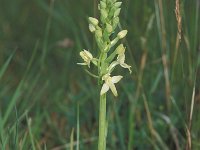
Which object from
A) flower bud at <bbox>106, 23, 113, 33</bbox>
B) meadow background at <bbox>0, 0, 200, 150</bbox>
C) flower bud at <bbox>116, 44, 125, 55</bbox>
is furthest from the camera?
meadow background at <bbox>0, 0, 200, 150</bbox>

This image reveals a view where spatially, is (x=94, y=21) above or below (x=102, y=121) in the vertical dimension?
above

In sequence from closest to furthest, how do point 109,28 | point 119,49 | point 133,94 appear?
point 109,28, point 119,49, point 133,94

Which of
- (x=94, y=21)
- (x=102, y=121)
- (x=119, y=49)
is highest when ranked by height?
(x=94, y=21)

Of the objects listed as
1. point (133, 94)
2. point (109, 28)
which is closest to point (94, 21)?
point (109, 28)

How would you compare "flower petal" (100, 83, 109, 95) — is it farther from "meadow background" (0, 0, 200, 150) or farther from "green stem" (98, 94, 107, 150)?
"meadow background" (0, 0, 200, 150)

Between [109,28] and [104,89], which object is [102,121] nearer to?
[104,89]

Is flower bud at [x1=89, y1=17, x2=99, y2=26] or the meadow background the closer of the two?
flower bud at [x1=89, y1=17, x2=99, y2=26]

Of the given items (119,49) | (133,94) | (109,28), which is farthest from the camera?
(133,94)

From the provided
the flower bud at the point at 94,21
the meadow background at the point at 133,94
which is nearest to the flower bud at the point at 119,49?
the flower bud at the point at 94,21

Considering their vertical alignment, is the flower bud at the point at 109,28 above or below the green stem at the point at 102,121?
above

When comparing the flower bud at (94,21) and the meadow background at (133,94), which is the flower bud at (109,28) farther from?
the meadow background at (133,94)

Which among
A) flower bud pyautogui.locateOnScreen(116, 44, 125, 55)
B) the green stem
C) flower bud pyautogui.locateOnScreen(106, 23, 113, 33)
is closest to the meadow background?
the green stem

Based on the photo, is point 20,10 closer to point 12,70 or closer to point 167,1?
point 12,70
